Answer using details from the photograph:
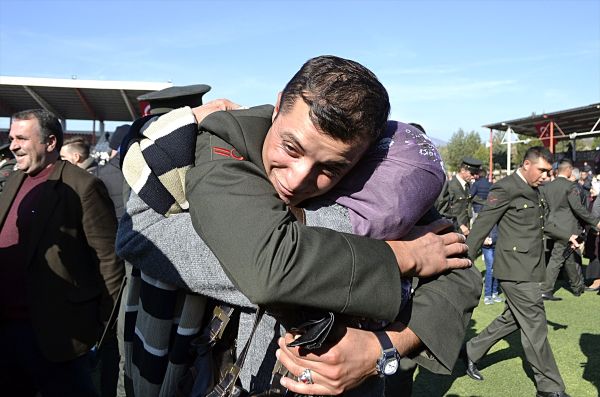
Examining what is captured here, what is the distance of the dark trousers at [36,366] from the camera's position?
3.55 metres

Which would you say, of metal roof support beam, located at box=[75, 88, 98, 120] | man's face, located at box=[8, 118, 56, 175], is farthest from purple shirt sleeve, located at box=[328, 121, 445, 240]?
metal roof support beam, located at box=[75, 88, 98, 120]

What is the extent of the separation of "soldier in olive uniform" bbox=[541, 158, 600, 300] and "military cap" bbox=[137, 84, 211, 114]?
8.72m

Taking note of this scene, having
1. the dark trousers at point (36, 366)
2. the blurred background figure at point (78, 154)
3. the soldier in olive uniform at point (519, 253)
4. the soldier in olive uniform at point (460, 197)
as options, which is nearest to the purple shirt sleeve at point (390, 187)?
the dark trousers at point (36, 366)

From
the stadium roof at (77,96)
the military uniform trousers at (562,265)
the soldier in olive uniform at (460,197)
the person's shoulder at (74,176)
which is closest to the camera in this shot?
the person's shoulder at (74,176)

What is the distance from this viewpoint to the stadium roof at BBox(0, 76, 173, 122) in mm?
19672

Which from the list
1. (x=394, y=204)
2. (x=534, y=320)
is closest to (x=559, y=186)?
(x=534, y=320)

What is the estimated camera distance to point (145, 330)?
1570mm

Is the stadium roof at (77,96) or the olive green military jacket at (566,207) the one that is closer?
the olive green military jacket at (566,207)

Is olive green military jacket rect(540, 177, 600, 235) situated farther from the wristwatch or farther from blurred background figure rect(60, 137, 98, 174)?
the wristwatch

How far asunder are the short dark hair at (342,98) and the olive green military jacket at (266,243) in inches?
7.1

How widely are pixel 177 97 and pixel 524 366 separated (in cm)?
552

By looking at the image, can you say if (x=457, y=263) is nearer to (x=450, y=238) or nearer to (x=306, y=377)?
(x=450, y=238)

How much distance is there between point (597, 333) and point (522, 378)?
226cm

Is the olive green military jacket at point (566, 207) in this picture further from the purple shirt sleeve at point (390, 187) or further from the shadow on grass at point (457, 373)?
the purple shirt sleeve at point (390, 187)
